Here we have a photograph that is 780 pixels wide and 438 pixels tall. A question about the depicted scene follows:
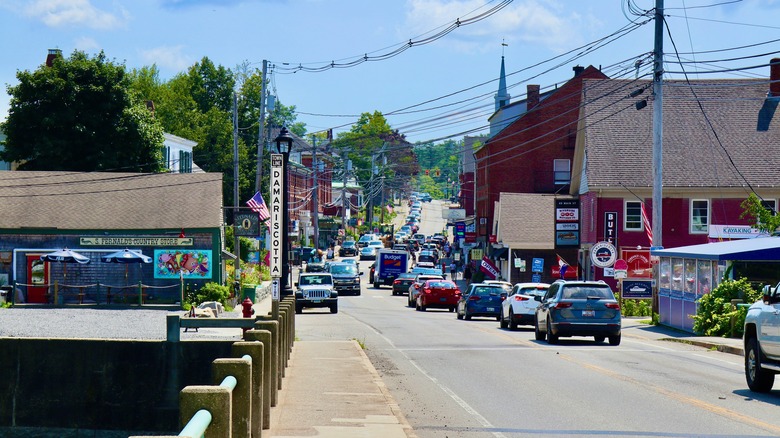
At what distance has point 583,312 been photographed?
27656 mm

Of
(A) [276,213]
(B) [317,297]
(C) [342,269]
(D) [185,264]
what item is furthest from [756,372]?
(C) [342,269]

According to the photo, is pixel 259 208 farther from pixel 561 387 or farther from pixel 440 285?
pixel 561 387

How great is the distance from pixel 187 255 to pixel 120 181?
8.76m

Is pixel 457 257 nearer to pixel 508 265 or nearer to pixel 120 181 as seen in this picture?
pixel 508 265

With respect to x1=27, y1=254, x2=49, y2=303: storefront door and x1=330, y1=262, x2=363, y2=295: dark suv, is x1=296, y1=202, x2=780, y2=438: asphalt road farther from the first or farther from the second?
x1=330, y1=262, x2=363, y2=295: dark suv

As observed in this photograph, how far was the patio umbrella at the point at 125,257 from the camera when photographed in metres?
44.7

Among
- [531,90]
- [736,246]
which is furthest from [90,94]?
[736,246]

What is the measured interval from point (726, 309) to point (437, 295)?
20.7m

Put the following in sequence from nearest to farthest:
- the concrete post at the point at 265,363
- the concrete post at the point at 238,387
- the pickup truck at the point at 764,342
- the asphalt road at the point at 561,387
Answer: the concrete post at the point at 238,387 → the concrete post at the point at 265,363 → the asphalt road at the point at 561,387 → the pickup truck at the point at 764,342

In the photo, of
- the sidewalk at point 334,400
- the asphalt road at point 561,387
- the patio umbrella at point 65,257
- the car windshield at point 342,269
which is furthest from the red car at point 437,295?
the sidewalk at point 334,400

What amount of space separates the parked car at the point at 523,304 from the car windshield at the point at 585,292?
6182 mm

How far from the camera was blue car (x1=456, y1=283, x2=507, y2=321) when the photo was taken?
41.9 metres

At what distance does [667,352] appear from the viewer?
86.0 ft

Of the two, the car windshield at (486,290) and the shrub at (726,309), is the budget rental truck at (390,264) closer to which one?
the car windshield at (486,290)
